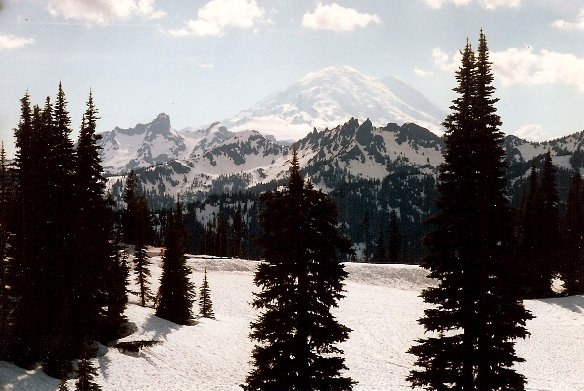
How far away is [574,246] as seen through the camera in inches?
2327

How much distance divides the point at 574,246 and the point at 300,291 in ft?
185

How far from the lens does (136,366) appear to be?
2880 centimetres

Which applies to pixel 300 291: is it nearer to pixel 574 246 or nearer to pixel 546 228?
pixel 546 228

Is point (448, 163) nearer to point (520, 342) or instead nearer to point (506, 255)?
point (506, 255)

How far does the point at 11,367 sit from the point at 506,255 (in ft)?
76.3

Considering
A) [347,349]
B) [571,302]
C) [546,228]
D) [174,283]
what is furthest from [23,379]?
[546,228]

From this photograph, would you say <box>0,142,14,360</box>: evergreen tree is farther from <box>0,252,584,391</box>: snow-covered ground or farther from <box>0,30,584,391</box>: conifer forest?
<box>0,252,584,391</box>: snow-covered ground

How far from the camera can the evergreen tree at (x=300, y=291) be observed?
15622 mm

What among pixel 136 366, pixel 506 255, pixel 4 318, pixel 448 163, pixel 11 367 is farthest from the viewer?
pixel 136 366

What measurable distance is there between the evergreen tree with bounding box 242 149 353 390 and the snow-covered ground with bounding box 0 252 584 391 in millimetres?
12759

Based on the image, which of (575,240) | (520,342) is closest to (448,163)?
(520,342)

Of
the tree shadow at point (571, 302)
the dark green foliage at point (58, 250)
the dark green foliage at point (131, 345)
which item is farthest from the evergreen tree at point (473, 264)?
the tree shadow at point (571, 302)

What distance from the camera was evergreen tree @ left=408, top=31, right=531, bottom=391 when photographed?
1631 cm

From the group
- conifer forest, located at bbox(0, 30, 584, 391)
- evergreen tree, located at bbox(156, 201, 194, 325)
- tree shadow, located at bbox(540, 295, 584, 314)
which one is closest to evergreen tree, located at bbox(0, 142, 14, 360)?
conifer forest, located at bbox(0, 30, 584, 391)
